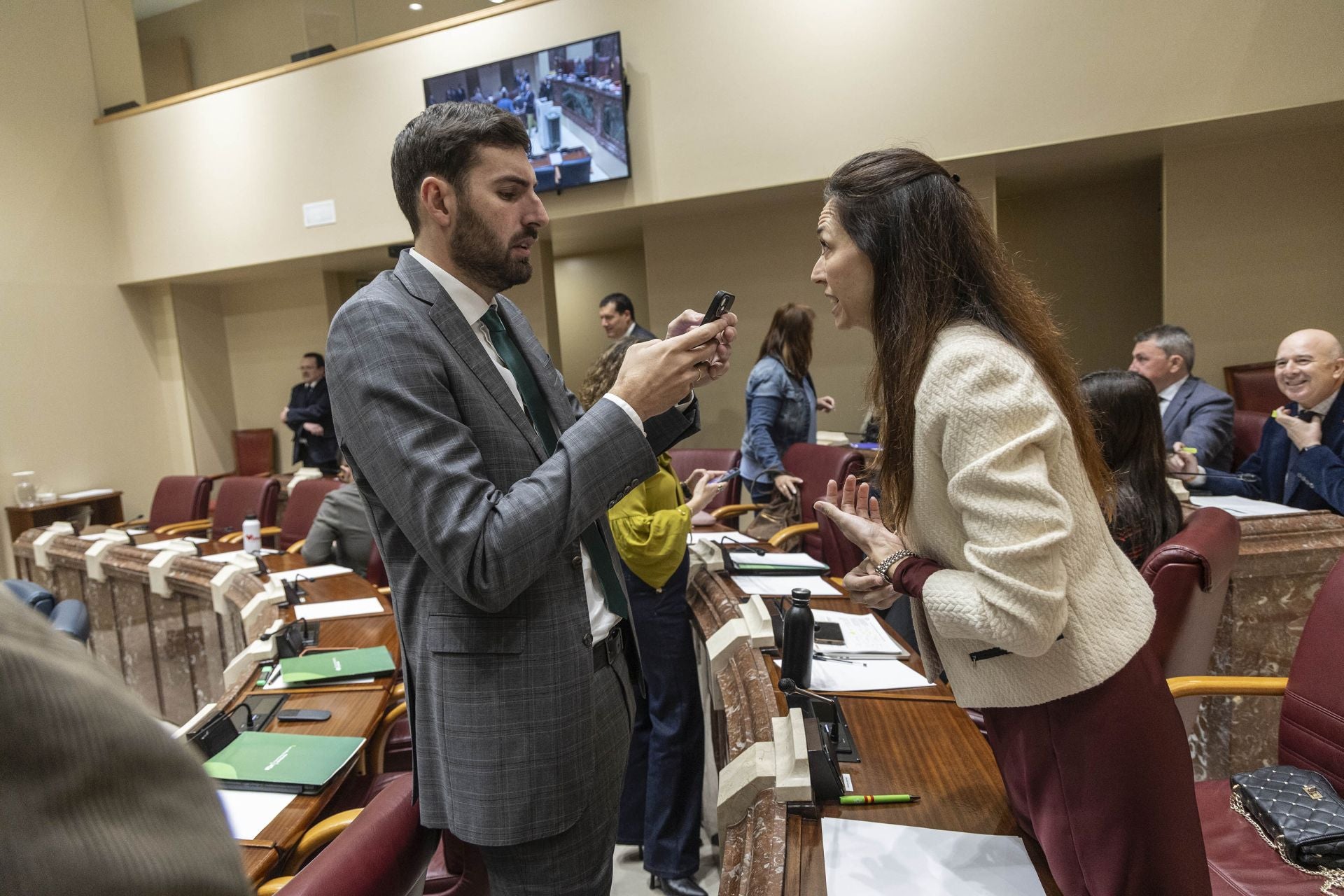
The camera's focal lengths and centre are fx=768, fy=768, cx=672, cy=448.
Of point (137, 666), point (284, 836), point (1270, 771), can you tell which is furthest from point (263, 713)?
point (137, 666)

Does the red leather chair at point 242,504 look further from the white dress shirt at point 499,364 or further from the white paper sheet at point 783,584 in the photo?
the white dress shirt at point 499,364

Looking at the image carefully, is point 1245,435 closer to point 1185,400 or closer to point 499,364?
point 1185,400

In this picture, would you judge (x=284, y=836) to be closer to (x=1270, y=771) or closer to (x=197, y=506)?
(x=1270, y=771)

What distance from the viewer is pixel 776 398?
4195 mm

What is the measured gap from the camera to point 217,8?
7.48 metres

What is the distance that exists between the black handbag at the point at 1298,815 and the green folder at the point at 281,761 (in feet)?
5.80

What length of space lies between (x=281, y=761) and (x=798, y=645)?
1.11 meters

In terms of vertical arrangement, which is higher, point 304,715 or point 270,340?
point 270,340

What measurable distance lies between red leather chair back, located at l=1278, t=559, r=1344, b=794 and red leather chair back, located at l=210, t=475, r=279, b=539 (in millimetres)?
4980

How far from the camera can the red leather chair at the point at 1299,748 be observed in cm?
130

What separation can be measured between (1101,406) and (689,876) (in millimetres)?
1823

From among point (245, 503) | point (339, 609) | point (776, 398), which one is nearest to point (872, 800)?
point (339, 609)

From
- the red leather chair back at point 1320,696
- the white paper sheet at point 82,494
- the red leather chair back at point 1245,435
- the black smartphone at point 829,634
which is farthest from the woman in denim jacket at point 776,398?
the white paper sheet at point 82,494

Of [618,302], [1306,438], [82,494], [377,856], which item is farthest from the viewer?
[82,494]
